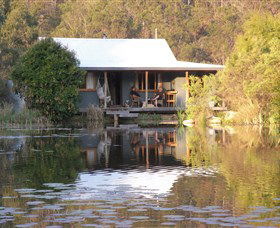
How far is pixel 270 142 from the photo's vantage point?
862 inches

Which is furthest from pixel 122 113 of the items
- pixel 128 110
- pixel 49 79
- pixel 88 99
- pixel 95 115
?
pixel 49 79

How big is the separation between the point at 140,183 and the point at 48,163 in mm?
4199

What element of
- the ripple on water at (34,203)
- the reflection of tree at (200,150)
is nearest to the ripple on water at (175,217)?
A: the ripple on water at (34,203)

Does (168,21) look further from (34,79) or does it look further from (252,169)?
(252,169)

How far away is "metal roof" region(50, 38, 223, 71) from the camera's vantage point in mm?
37969

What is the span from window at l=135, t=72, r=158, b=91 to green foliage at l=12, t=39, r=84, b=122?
6.26 meters

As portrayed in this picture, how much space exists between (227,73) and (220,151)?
1501cm

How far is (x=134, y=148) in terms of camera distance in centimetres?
2056

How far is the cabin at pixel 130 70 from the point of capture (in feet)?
124

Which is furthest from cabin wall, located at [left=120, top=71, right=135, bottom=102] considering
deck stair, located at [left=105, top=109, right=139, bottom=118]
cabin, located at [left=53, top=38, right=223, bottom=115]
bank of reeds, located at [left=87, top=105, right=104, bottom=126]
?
bank of reeds, located at [left=87, top=105, right=104, bottom=126]

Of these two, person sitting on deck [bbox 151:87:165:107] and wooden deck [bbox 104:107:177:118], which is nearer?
wooden deck [bbox 104:107:177:118]

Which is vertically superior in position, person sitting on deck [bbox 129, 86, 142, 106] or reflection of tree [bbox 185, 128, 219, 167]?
person sitting on deck [bbox 129, 86, 142, 106]

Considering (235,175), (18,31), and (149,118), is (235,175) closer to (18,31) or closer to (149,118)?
(149,118)

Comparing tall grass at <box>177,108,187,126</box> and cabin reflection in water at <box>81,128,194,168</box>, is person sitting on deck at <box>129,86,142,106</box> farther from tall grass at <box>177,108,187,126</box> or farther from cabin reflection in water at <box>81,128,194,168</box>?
cabin reflection in water at <box>81,128,194,168</box>
